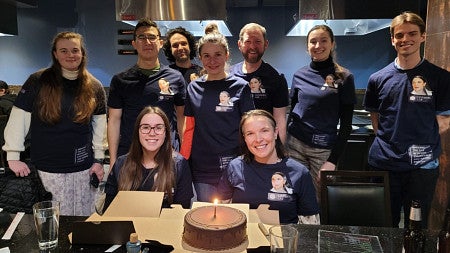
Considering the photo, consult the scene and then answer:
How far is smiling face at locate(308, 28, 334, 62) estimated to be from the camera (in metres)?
2.45

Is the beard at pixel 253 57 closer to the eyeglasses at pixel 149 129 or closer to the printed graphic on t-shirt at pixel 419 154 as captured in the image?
the eyeglasses at pixel 149 129

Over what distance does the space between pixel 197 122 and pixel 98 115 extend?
0.67 meters

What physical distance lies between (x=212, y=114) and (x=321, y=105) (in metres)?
0.78

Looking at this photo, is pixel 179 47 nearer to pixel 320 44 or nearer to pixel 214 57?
pixel 214 57

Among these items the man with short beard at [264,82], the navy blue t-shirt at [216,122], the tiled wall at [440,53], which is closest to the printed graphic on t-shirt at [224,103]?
the navy blue t-shirt at [216,122]

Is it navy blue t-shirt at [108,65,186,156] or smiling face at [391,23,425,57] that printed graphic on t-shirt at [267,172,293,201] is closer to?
navy blue t-shirt at [108,65,186,156]

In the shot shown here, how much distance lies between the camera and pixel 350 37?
5102mm

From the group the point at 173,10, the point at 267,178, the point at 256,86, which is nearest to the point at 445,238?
the point at 267,178

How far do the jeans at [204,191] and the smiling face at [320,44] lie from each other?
112 centimetres

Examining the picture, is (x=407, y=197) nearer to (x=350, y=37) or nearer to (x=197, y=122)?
(x=197, y=122)

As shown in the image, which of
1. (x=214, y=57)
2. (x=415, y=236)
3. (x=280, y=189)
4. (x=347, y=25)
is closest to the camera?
(x=415, y=236)

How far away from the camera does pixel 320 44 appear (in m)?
2.45

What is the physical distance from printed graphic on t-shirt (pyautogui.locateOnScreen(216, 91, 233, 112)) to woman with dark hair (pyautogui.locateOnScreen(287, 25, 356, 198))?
62 centimetres

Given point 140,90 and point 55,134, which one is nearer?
point 55,134
